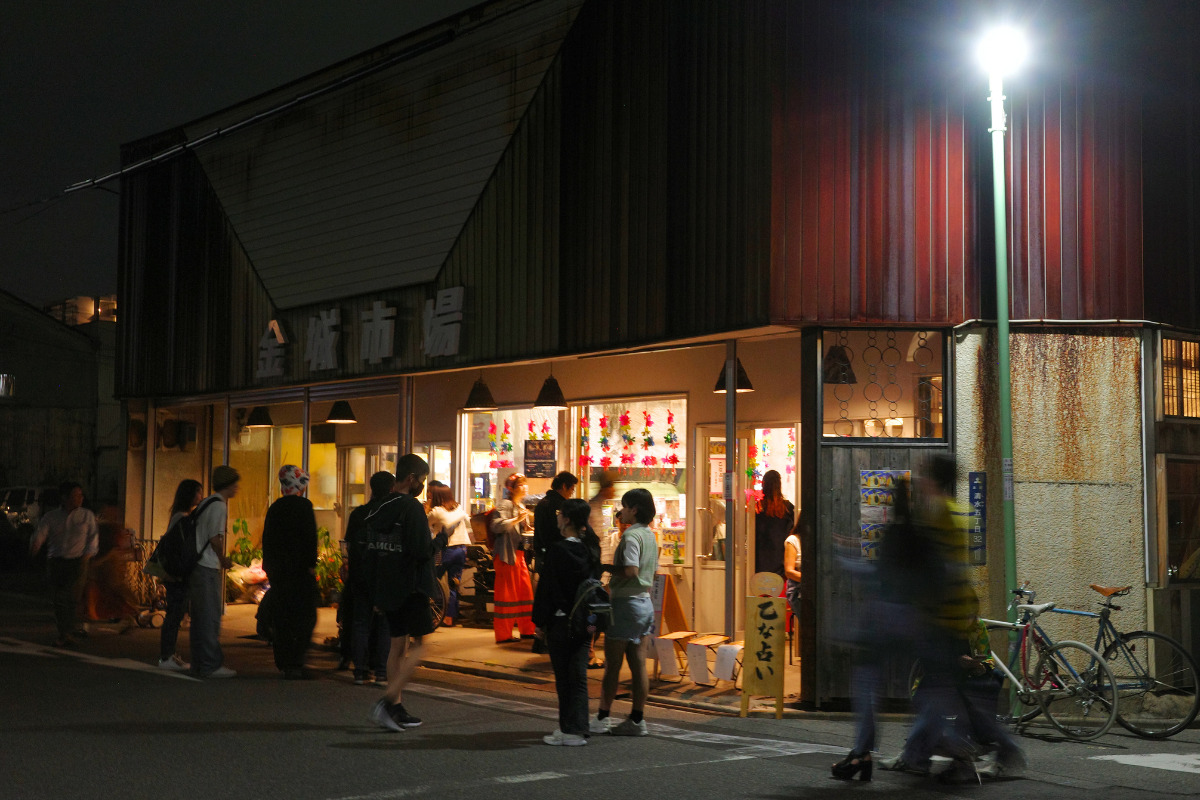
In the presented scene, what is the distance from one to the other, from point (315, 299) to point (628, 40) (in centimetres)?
674

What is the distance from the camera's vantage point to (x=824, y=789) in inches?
277

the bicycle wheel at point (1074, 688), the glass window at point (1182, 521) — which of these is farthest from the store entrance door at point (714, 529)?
the bicycle wheel at point (1074, 688)

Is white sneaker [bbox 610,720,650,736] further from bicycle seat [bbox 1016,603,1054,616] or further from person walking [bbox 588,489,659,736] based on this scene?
bicycle seat [bbox 1016,603,1054,616]

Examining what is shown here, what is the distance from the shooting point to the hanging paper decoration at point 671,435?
14953mm

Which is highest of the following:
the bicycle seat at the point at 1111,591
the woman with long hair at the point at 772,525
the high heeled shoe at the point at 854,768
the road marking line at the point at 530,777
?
the woman with long hair at the point at 772,525

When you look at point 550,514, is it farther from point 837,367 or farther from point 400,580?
point 400,580

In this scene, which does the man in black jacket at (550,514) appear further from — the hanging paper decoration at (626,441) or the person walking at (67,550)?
the person walking at (67,550)

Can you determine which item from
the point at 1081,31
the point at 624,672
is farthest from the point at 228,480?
the point at 1081,31

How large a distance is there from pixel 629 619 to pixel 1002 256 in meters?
4.33

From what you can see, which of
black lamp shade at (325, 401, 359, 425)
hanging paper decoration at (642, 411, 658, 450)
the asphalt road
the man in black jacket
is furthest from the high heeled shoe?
black lamp shade at (325, 401, 359, 425)

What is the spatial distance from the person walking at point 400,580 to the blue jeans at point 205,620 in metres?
3.22

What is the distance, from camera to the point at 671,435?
15000 mm

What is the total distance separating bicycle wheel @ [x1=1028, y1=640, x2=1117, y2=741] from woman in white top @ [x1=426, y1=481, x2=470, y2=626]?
663cm

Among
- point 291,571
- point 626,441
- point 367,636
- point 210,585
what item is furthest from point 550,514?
point 210,585
